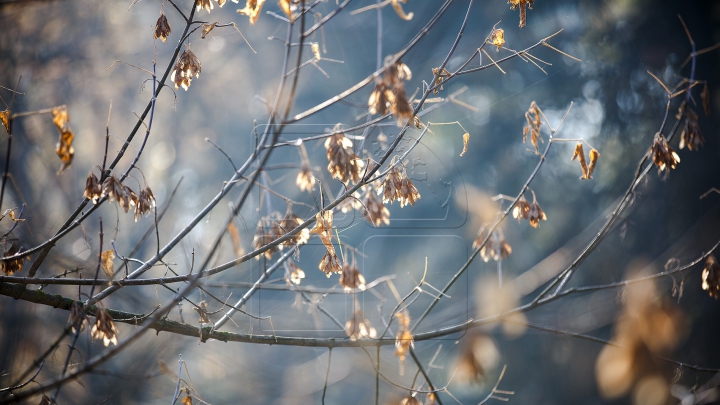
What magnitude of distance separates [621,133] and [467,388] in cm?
150

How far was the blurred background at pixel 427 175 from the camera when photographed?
6.99ft

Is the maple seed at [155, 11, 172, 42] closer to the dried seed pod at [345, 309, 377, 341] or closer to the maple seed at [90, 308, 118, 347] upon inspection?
the maple seed at [90, 308, 118, 347]

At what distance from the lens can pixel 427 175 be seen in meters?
2.07

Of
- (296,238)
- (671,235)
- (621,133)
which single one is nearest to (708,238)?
(671,235)

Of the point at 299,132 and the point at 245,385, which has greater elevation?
the point at 299,132

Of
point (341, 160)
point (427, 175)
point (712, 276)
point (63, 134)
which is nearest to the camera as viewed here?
point (63, 134)

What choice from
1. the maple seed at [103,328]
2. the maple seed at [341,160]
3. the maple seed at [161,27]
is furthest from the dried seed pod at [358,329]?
the maple seed at [161,27]

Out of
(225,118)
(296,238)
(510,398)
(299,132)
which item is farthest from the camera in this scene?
(510,398)

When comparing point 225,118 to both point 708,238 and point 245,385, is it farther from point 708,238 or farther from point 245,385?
point 708,238

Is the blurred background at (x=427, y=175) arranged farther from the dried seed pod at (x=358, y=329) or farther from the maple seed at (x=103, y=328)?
the maple seed at (x=103, y=328)

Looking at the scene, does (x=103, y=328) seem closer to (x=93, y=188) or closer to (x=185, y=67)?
(x=93, y=188)

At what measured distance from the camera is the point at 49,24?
90.2 inches

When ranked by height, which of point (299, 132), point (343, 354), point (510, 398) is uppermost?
point (299, 132)

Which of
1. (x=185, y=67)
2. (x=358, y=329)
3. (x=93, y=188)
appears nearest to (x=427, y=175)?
(x=358, y=329)
